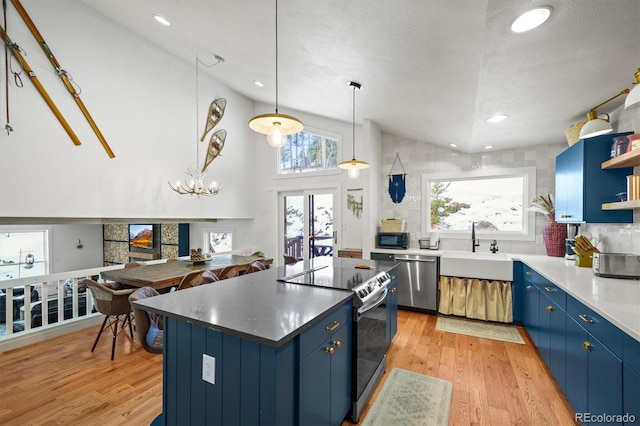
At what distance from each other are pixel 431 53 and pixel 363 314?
187 cm

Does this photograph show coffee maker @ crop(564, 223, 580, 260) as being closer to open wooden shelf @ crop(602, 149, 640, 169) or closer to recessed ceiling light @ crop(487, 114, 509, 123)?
open wooden shelf @ crop(602, 149, 640, 169)

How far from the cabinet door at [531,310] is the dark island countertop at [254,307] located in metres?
2.16

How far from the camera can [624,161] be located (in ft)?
7.13

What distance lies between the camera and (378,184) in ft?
15.1

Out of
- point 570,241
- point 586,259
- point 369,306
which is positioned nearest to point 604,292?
point 586,259

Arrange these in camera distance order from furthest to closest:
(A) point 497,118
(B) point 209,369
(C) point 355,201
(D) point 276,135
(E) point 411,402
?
(C) point 355,201
(A) point 497,118
(E) point 411,402
(D) point 276,135
(B) point 209,369

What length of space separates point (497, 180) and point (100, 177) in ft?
17.7

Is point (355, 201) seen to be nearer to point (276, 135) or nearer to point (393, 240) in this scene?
point (393, 240)

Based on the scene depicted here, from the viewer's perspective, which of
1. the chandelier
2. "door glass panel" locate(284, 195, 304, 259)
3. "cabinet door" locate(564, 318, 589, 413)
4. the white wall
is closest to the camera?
"cabinet door" locate(564, 318, 589, 413)

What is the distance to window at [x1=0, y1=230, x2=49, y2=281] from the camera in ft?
21.8

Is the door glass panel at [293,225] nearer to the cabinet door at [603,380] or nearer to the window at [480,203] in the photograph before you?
the window at [480,203]

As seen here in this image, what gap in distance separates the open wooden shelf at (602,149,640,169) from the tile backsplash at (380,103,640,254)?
725mm

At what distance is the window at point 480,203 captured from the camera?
155 inches

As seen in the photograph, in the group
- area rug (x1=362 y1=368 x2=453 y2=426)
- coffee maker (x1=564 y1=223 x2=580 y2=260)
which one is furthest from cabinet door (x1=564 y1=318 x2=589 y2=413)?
coffee maker (x1=564 y1=223 x2=580 y2=260)
